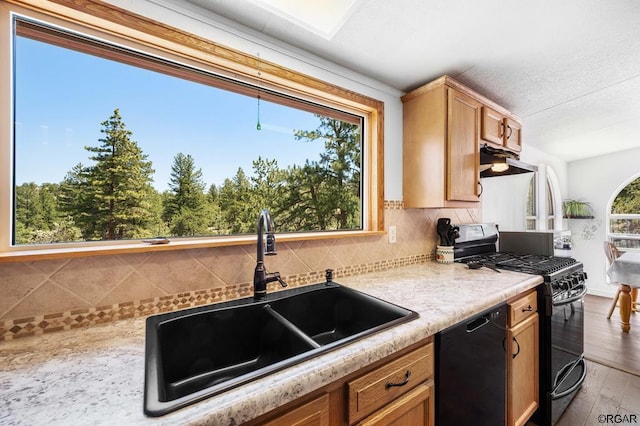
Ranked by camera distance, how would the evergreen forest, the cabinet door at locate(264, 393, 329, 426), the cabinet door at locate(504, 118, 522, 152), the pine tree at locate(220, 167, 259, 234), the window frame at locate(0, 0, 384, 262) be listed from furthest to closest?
the cabinet door at locate(504, 118, 522, 152)
the pine tree at locate(220, 167, 259, 234)
the evergreen forest
the window frame at locate(0, 0, 384, 262)
the cabinet door at locate(264, 393, 329, 426)

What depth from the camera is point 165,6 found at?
3.52ft

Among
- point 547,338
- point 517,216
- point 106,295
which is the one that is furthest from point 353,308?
point 517,216

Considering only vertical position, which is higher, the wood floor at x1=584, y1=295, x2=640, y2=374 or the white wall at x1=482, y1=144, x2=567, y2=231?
the white wall at x1=482, y1=144, x2=567, y2=231

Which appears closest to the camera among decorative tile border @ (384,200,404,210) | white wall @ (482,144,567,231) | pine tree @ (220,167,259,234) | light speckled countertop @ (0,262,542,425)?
light speckled countertop @ (0,262,542,425)

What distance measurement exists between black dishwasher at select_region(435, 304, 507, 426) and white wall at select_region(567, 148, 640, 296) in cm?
485

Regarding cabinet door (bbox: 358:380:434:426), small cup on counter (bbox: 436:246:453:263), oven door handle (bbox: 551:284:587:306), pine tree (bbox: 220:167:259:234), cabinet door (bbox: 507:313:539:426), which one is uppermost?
pine tree (bbox: 220:167:259:234)

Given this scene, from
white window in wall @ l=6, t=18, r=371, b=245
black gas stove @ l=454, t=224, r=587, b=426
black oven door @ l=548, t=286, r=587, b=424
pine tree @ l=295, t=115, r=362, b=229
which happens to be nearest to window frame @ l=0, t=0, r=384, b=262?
white window in wall @ l=6, t=18, r=371, b=245

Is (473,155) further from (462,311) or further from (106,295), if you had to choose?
(106,295)

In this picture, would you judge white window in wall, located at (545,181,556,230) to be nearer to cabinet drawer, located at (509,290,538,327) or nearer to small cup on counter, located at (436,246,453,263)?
small cup on counter, located at (436,246,453,263)

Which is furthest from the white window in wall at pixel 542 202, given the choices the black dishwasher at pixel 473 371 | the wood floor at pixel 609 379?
the black dishwasher at pixel 473 371

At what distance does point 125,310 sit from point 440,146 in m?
1.87

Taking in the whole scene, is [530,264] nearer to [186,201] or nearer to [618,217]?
[186,201]

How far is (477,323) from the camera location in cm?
118

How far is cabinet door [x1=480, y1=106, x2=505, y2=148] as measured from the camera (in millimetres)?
1959
